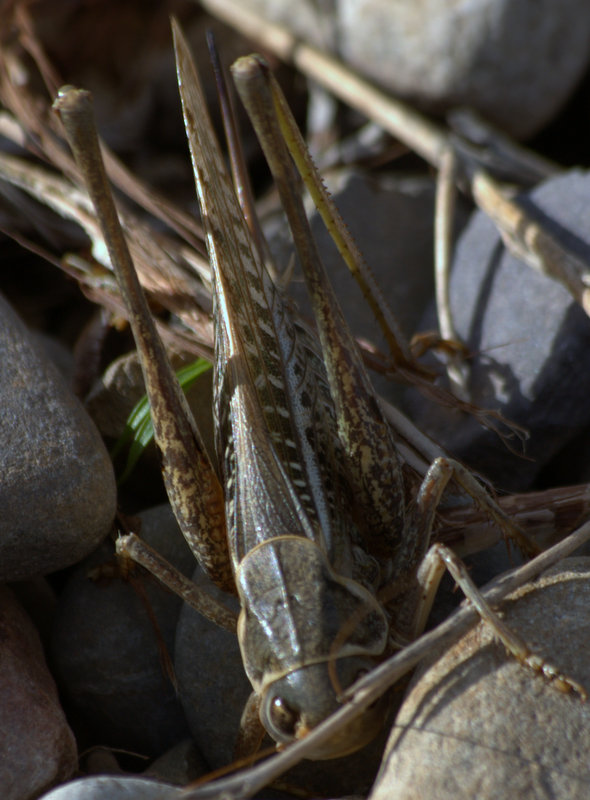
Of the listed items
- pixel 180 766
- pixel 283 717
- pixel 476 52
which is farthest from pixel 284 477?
pixel 476 52

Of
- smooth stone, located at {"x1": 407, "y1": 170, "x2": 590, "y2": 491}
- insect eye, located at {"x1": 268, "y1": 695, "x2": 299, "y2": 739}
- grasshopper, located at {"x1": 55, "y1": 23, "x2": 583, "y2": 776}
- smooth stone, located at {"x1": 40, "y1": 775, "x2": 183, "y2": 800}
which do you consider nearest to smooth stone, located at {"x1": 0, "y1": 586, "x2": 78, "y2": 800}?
smooth stone, located at {"x1": 40, "y1": 775, "x2": 183, "y2": 800}

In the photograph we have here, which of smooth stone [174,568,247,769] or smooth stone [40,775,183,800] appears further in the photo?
smooth stone [174,568,247,769]

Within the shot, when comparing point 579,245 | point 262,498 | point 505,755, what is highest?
point 579,245

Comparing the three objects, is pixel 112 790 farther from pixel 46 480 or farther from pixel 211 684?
pixel 46 480

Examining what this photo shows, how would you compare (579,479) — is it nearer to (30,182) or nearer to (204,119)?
(204,119)

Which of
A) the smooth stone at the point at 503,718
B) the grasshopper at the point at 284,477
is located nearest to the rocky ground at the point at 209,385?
the smooth stone at the point at 503,718

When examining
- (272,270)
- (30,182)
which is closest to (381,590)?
(272,270)

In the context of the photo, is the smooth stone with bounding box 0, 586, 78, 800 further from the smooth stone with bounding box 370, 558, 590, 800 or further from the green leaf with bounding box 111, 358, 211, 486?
the smooth stone with bounding box 370, 558, 590, 800
